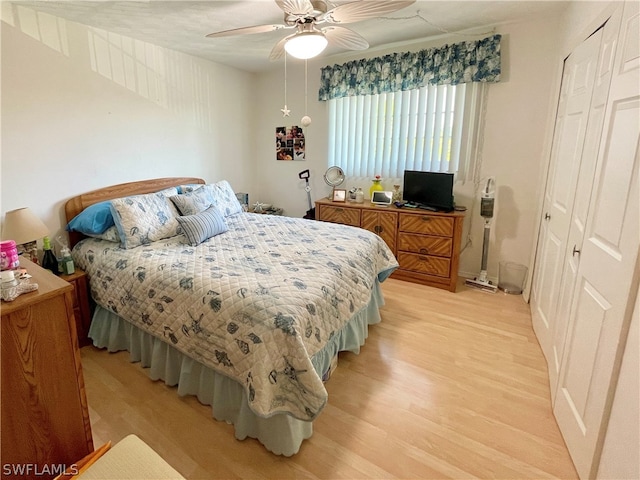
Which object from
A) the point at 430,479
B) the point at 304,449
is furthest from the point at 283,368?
the point at 430,479

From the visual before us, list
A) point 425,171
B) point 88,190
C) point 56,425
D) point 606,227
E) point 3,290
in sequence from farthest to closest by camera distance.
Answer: point 425,171
point 88,190
point 606,227
point 56,425
point 3,290

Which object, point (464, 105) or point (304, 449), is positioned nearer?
point (304, 449)

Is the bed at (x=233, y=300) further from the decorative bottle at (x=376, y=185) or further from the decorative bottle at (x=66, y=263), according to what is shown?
the decorative bottle at (x=376, y=185)

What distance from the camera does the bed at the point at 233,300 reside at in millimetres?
1521

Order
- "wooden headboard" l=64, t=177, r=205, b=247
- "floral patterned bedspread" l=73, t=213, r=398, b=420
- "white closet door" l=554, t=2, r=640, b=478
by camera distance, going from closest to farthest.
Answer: "white closet door" l=554, t=2, r=640, b=478, "floral patterned bedspread" l=73, t=213, r=398, b=420, "wooden headboard" l=64, t=177, r=205, b=247

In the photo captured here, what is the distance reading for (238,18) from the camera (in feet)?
8.29

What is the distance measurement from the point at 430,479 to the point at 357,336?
0.90 m

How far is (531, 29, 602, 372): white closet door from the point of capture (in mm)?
1938

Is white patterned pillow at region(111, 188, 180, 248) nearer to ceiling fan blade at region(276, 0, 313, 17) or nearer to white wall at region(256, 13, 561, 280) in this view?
ceiling fan blade at region(276, 0, 313, 17)

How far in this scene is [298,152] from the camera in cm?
445

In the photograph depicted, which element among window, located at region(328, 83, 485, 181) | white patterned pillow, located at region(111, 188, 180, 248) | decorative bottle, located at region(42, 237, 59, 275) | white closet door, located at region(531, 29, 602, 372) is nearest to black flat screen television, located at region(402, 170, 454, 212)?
window, located at region(328, 83, 485, 181)

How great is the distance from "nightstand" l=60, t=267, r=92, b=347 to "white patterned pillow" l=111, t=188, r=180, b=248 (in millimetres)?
375

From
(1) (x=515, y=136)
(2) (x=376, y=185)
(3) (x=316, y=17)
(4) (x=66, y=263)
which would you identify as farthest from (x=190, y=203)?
(1) (x=515, y=136)

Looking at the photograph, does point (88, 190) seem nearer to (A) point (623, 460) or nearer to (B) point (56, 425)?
(B) point (56, 425)
